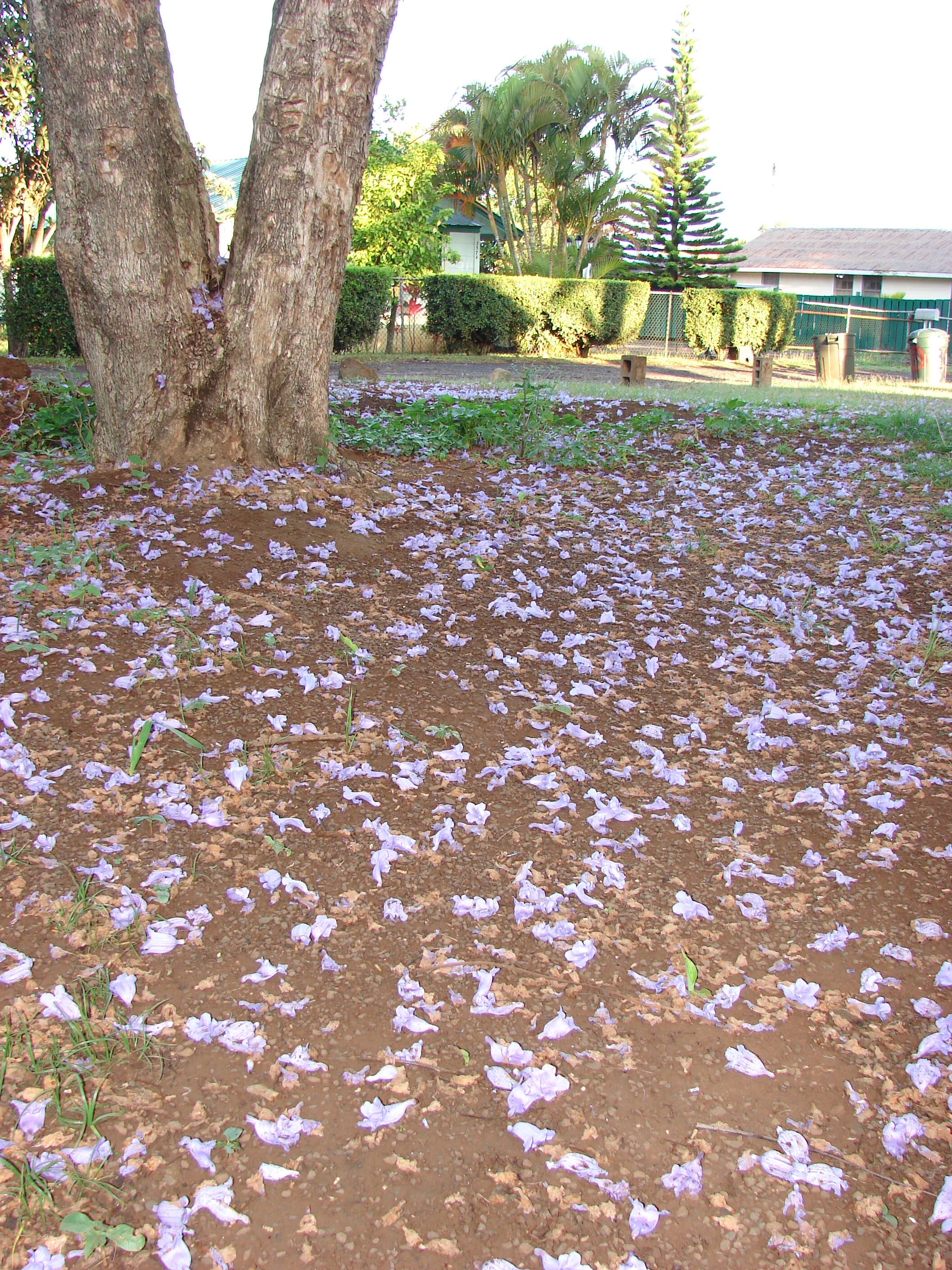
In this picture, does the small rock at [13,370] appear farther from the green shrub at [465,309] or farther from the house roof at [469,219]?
the house roof at [469,219]

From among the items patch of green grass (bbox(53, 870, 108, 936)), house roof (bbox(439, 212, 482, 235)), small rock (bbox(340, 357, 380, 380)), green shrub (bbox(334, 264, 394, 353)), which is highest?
house roof (bbox(439, 212, 482, 235))

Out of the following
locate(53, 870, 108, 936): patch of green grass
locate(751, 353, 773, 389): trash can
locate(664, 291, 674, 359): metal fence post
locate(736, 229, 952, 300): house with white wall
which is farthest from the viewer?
locate(736, 229, 952, 300): house with white wall

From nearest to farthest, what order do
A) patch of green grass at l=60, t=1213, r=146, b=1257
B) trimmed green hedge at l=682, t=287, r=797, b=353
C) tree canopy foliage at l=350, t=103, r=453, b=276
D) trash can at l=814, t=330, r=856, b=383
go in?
1. patch of green grass at l=60, t=1213, r=146, b=1257
2. trash can at l=814, t=330, r=856, b=383
3. tree canopy foliage at l=350, t=103, r=453, b=276
4. trimmed green hedge at l=682, t=287, r=797, b=353

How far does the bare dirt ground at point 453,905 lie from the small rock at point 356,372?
7399 millimetres

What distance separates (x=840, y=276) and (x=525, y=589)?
132 ft

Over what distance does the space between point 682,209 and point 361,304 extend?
1545 cm

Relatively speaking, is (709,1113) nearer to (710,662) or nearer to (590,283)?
(710,662)

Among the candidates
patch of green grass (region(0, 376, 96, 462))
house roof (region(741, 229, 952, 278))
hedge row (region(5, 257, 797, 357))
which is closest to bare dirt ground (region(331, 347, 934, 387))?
hedge row (region(5, 257, 797, 357))

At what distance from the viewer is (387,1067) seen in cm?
187

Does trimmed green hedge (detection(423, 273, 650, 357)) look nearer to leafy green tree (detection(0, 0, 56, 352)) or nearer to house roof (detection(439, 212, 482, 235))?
leafy green tree (detection(0, 0, 56, 352))

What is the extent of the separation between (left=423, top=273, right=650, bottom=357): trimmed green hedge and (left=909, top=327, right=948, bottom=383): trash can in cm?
649

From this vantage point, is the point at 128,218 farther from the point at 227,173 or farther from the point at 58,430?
the point at 227,173

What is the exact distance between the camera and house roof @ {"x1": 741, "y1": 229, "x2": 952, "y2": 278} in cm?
3666

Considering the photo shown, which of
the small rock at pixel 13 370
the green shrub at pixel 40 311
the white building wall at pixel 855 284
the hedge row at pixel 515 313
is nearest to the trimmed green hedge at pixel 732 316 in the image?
the hedge row at pixel 515 313
